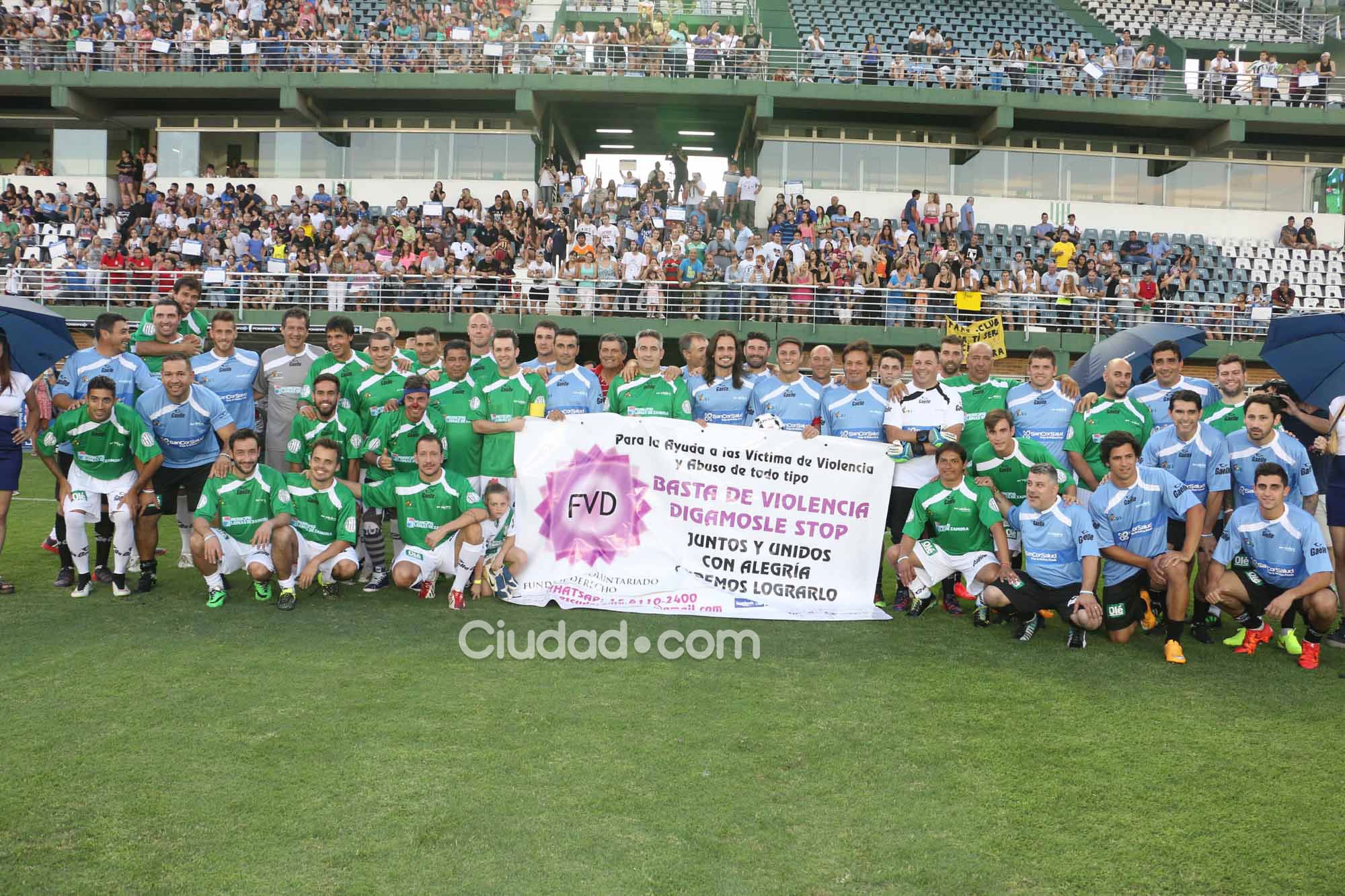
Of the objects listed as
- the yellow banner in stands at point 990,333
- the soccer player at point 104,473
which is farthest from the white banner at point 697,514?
the yellow banner in stands at point 990,333

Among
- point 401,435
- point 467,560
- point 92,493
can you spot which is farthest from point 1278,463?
point 92,493

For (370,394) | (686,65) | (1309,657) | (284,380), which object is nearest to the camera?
(1309,657)

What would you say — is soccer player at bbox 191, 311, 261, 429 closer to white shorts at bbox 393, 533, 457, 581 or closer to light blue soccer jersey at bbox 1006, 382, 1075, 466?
white shorts at bbox 393, 533, 457, 581

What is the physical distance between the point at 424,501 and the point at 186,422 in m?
1.91

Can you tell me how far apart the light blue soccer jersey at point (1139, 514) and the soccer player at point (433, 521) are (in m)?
4.26

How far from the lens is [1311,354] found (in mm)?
7160

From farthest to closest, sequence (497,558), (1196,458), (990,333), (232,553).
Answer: (990,333) < (497,558) < (232,553) < (1196,458)

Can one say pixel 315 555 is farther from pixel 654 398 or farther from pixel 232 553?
pixel 654 398

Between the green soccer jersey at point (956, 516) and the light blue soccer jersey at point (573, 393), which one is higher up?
the light blue soccer jersey at point (573, 393)

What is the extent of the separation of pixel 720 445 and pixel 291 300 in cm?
1704

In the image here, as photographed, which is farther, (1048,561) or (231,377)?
(231,377)

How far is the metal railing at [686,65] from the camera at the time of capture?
2569 cm

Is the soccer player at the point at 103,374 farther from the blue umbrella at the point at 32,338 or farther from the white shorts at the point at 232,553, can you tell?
the white shorts at the point at 232,553

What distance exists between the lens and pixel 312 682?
5.77 metres
